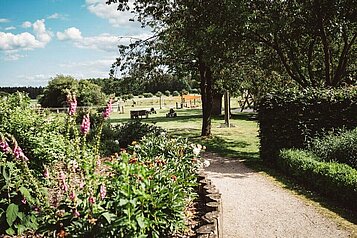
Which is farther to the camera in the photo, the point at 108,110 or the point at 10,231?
the point at 10,231

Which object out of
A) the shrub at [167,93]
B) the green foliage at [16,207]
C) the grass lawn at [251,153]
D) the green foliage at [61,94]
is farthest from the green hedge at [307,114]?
the shrub at [167,93]

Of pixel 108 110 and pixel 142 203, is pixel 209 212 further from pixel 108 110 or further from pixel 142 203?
pixel 108 110

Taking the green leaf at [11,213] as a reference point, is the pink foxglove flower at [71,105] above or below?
above

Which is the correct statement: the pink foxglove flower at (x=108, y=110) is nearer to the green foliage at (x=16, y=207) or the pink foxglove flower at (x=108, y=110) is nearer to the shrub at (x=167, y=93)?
the green foliage at (x=16, y=207)

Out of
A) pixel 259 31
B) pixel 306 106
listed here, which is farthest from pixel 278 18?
pixel 306 106

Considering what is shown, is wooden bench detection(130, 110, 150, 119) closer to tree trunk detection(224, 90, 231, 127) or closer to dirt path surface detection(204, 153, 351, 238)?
tree trunk detection(224, 90, 231, 127)

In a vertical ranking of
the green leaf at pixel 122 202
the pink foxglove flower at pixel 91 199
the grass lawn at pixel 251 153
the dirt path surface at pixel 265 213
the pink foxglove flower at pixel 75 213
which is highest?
the pink foxglove flower at pixel 91 199

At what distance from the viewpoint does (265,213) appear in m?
5.94

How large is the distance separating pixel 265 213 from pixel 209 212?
176 centimetres

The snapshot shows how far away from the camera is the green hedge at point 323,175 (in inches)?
243

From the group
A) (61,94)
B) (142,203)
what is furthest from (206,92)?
(61,94)

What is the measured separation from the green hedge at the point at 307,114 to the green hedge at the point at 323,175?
36.2 inches

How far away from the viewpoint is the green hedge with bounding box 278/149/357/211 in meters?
6.16

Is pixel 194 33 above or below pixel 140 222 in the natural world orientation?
above
